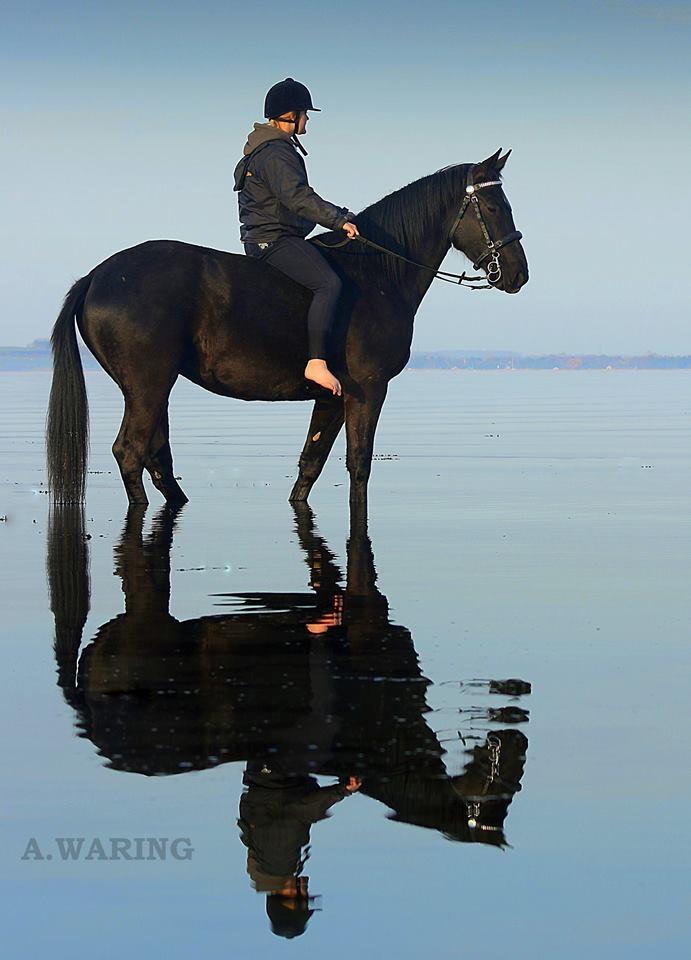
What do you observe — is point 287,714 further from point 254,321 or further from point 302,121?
point 302,121

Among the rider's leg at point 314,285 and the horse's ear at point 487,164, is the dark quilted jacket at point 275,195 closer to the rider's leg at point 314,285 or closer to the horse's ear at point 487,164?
the rider's leg at point 314,285

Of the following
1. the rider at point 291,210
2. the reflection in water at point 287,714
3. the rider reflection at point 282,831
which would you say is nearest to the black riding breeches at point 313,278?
the rider at point 291,210

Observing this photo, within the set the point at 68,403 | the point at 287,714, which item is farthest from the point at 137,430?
the point at 287,714

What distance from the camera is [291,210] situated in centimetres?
1127

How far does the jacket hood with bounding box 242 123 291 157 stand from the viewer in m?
11.3

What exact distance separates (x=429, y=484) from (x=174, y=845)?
11.2 meters

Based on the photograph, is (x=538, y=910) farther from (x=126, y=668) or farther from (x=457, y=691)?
(x=126, y=668)

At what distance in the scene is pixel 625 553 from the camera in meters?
9.30

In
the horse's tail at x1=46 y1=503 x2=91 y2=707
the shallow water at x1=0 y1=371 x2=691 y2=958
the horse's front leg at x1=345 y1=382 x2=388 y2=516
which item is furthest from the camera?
the horse's front leg at x1=345 y1=382 x2=388 y2=516

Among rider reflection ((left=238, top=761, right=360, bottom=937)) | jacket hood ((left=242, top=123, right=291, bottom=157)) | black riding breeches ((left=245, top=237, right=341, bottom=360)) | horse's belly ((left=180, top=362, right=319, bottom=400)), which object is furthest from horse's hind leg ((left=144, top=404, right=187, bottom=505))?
rider reflection ((left=238, top=761, right=360, bottom=937))

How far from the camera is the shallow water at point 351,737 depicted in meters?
3.20

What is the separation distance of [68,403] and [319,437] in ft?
6.93

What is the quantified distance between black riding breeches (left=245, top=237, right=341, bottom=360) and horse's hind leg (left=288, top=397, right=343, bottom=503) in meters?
1.02

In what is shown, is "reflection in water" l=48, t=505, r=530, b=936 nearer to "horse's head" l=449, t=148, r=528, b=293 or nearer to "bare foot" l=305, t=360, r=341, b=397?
"bare foot" l=305, t=360, r=341, b=397
